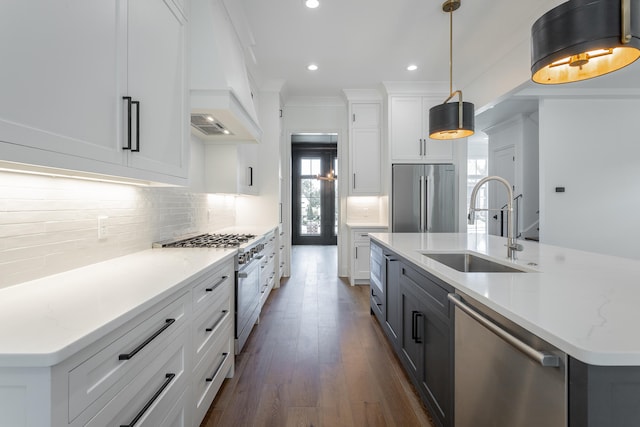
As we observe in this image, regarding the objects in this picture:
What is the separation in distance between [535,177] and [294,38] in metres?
5.28

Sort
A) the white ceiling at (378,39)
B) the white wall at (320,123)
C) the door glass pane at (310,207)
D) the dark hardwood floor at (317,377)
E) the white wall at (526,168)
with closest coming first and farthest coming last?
the dark hardwood floor at (317,377), the white ceiling at (378,39), the white wall at (320,123), the white wall at (526,168), the door glass pane at (310,207)

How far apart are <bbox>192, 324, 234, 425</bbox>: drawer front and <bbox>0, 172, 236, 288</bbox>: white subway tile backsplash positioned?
79 cm

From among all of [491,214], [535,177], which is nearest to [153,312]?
[535,177]

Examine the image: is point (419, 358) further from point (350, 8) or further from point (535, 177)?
point (535, 177)

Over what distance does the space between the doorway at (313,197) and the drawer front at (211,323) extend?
7.63 metres

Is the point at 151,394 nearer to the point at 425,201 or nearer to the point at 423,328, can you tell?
the point at 423,328

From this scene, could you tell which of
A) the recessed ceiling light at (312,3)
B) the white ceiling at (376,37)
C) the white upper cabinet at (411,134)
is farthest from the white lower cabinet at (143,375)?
the white upper cabinet at (411,134)

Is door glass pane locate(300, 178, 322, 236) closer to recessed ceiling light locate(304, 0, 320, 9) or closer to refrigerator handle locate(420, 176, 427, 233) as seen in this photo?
refrigerator handle locate(420, 176, 427, 233)

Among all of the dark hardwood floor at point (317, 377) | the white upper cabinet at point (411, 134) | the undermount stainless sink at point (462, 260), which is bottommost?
the dark hardwood floor at point (317, 377)

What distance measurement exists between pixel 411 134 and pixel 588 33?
346 cm

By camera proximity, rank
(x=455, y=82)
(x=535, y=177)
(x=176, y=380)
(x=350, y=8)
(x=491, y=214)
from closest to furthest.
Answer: (x=176, y=380), (x=350, y=8), (x=455, y=82), (x=535, y=177), (x=491, y=214)

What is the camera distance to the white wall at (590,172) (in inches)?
185

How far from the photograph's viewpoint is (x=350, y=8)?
2.73 m

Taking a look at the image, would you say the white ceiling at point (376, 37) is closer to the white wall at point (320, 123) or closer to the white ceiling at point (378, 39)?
the white ceiling at point (378, 39)
